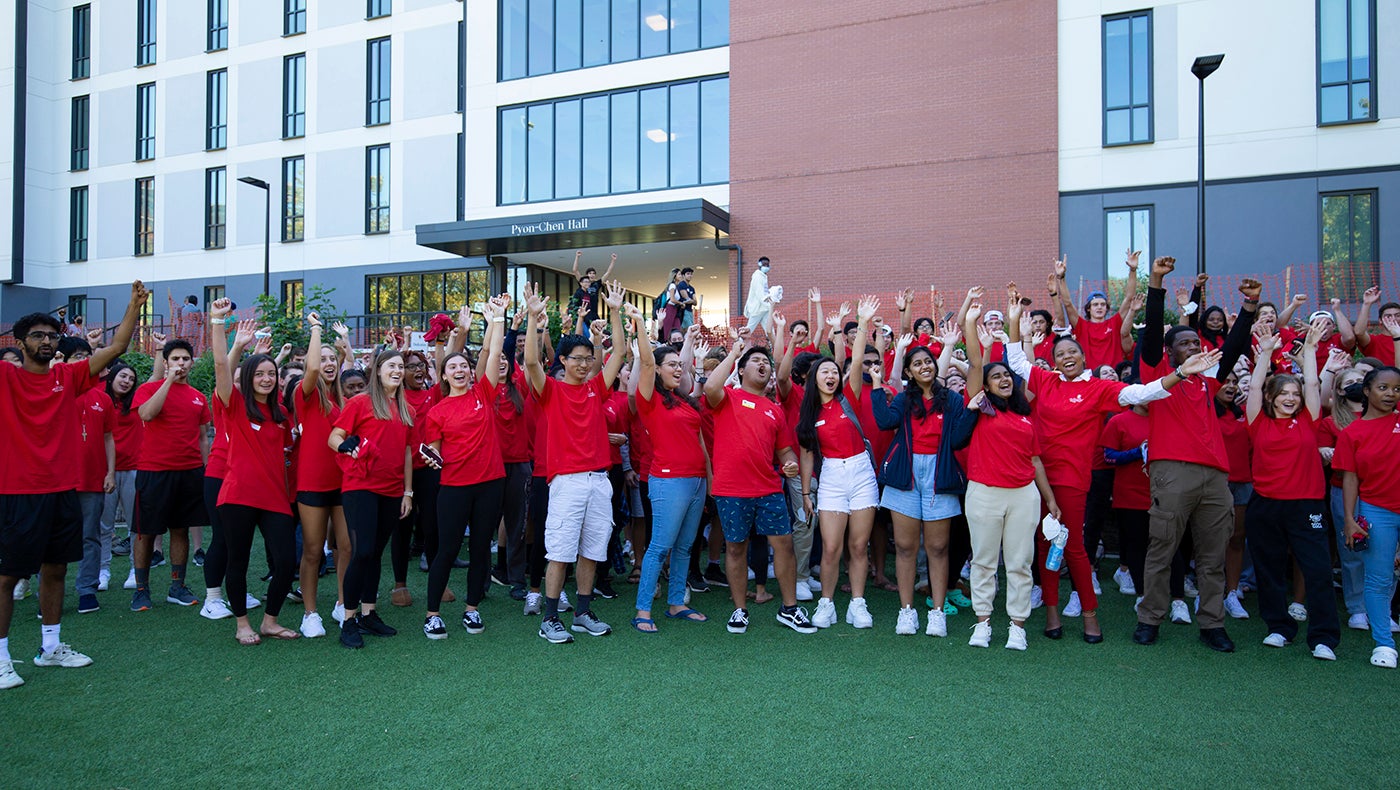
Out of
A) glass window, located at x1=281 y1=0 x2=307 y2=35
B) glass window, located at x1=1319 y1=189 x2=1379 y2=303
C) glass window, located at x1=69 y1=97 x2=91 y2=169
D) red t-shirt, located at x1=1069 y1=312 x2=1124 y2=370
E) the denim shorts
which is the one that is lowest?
the denim shorts

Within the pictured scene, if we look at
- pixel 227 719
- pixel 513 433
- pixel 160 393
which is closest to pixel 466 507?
pixel 513 433

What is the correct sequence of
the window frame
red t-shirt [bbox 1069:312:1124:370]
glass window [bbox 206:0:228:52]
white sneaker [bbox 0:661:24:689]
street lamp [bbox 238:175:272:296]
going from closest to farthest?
white sneaker [bbox 0:661:24:689]
red t-shirt [bbox 1069:312:1124:370]
the window frame
street lamp [bbox 238:175:272:296]
glass window [bbox 206:0:228:52]

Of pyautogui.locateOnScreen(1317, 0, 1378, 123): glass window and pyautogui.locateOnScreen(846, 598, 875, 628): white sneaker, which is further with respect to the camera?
pyautogui.locateOnScreen(1317, 0, 1378, 123): glass window

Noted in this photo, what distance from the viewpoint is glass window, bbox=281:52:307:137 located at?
25953 millimetres

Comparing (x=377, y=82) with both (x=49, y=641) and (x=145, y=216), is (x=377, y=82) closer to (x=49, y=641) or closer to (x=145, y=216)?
(x=145, y=216)

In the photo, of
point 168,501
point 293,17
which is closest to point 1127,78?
point 168,501

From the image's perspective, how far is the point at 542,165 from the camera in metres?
22.0

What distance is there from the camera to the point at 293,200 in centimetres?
2595

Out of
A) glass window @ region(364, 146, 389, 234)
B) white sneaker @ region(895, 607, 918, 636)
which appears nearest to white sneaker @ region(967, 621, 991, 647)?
white sneaker @ region(895, 607, 918, 636)

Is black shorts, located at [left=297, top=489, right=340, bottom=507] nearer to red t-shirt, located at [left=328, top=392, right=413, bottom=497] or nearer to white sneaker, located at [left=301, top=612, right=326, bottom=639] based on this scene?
red t-shirt, located at [left=328, top=392, right=413, bottom=497]

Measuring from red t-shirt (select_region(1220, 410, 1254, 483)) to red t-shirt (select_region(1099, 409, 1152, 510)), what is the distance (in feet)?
1.81

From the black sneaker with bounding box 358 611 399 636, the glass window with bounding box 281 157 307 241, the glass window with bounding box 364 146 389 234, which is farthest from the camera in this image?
the glass window with bounding box 281 157 307 241

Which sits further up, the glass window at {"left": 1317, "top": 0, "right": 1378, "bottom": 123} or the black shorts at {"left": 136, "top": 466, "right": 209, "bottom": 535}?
the glass window at {"left": 1317, "top": 0, "right": 1378, "bottom": 123}

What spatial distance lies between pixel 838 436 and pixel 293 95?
25.8m
